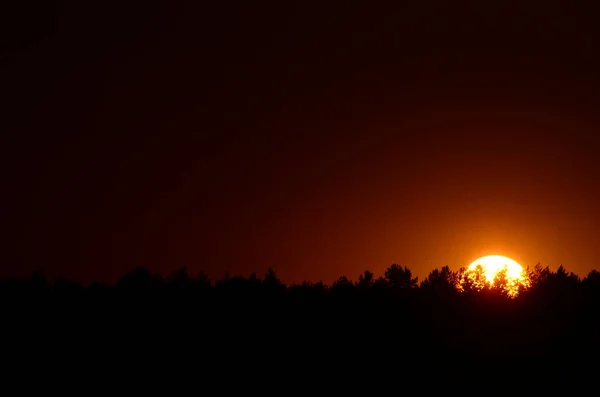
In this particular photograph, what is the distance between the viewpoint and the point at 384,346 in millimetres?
46250

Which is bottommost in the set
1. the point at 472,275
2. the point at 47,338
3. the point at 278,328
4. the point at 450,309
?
the point at 47,338

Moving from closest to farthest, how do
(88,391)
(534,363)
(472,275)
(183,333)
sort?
(88,391) → (534,363) → (183,333) → (472,275)

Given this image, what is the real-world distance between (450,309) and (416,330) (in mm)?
3326

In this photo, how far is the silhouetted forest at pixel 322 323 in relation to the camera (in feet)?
147

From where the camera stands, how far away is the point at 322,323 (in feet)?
160

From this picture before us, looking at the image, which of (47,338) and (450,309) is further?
(450,309)

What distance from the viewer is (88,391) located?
136 ft

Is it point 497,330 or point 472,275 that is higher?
point 472,275

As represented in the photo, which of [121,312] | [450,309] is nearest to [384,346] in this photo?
[450,309]

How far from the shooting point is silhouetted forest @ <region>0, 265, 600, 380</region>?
44906 mm

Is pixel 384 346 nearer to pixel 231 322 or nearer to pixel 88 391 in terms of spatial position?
pixel 231 322

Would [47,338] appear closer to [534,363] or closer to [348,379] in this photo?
[348,379]

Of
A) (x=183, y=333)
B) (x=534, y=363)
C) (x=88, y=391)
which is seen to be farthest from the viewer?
(x=183, y=333)

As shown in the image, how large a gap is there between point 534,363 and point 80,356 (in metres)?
23.5
